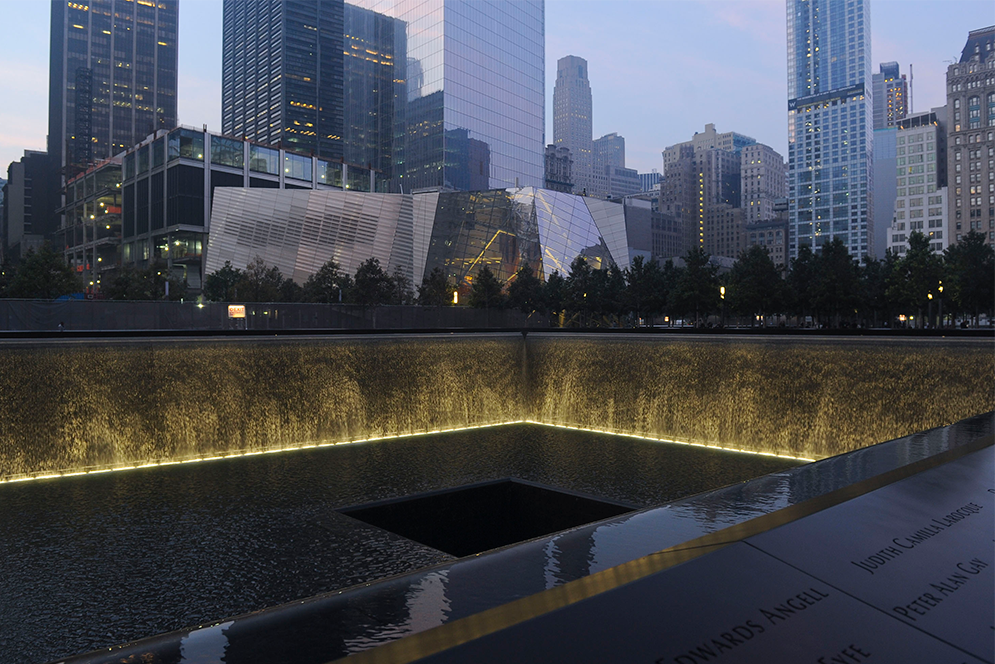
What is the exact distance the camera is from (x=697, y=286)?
48906 millimetres

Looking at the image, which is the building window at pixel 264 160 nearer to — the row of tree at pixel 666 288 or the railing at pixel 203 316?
the row of tree at pixel 666 288

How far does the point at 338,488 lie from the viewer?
33.4 feet

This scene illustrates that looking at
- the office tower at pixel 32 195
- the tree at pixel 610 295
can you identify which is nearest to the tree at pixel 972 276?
the tree at pixel 610 295

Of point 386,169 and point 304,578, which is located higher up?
point 386,169

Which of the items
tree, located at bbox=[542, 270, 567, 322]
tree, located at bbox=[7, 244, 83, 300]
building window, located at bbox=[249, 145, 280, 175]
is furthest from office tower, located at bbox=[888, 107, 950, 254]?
tree, located at bbox=[7, 244, 83, 300]

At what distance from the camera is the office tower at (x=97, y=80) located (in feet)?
615

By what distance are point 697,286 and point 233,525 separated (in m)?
44.6

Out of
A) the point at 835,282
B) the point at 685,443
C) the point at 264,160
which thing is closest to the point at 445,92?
the point at 264,160

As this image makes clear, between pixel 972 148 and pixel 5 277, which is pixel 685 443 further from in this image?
pixel 972 148

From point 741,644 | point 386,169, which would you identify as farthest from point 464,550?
point 386,169

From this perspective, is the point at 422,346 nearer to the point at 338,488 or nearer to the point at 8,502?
the point at 338,488

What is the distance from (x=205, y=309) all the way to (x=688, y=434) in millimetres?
24505

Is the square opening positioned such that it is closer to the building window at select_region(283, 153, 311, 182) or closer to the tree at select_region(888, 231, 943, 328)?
the tree at select_region(888, 231, 943, 328)

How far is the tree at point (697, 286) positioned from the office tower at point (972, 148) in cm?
9429
